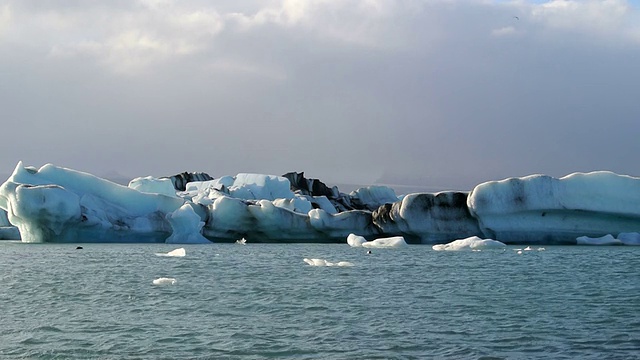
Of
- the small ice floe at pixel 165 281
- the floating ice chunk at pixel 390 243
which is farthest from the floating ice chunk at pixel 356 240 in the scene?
the small ice floe at pixel 165 281

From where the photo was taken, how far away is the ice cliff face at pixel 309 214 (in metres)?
29.1

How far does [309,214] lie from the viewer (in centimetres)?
3397

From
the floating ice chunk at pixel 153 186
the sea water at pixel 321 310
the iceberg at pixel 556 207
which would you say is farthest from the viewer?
the floating ice chunk at pixel 153 186

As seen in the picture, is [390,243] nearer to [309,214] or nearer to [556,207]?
[309,214]

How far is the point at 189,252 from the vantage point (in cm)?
2731

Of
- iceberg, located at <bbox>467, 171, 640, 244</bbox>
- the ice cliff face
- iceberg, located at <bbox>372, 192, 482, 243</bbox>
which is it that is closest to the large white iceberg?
the ice cliff face

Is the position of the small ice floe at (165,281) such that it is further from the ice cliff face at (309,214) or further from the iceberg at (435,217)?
the iceberg at (435,217)

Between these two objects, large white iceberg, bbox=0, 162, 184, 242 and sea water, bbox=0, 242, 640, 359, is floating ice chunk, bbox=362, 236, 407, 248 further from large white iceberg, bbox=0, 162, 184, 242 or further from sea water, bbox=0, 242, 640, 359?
large white iceberg, bbox=0, 162, 184, 242

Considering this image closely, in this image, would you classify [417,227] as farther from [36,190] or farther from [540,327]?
[540,327]

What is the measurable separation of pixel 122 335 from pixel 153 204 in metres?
25.4

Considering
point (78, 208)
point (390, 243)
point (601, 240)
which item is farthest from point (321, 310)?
point (78, 208)

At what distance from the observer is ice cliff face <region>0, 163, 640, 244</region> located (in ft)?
95.6

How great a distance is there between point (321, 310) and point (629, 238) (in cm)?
2130

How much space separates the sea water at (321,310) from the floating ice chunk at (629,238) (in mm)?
9308
